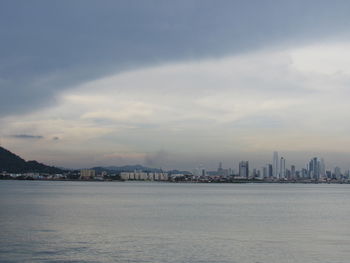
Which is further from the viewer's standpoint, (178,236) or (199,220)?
(199,220)

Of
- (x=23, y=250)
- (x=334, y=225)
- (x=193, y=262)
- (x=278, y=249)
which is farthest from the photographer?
(x=334, y=225)

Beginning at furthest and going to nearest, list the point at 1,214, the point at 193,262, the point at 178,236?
the point at 1,214 → the point at 178,236 → the point at 193,262

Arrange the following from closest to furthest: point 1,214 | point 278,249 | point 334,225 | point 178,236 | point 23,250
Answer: point 23,250 → point 278,249 → point 178,236 → point 334,225 → point 1,214

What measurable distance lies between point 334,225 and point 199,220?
14.9 metres

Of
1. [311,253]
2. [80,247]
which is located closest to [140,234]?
[80,247]

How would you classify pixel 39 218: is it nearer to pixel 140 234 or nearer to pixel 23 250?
pixel 140 234

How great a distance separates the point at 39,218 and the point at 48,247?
2314 centimetres

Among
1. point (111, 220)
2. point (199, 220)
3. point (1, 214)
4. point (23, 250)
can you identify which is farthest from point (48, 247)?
point (1, 214)

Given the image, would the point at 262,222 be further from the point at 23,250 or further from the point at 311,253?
the point at 23,250

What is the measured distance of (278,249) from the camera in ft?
119

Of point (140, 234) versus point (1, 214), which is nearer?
point (140, 234)

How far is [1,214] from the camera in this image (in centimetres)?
6172

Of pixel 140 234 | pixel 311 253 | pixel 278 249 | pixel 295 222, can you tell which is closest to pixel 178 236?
pixel 140 234

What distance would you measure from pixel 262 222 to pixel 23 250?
2979 centimetres
